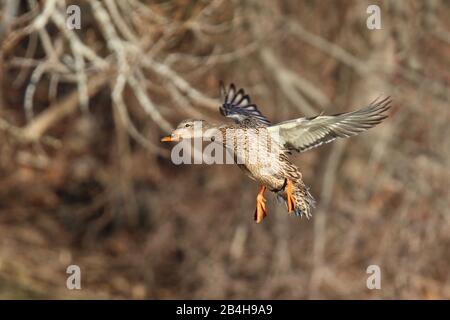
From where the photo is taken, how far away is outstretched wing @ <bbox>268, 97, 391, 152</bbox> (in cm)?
404

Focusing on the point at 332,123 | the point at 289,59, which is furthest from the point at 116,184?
the point at 332,123

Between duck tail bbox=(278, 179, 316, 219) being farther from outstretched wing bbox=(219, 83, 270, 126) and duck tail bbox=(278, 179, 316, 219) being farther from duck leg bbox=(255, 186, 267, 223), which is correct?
outstretched wing bbox=(219, 83, 270, 126)

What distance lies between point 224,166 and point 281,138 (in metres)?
6.18

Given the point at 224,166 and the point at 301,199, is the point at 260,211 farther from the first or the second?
the point at 224,166

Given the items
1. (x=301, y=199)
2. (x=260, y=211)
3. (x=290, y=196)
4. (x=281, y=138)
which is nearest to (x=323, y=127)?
(x=281, y=138)

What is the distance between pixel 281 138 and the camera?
4254mm

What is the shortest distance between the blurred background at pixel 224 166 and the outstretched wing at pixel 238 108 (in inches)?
77.2

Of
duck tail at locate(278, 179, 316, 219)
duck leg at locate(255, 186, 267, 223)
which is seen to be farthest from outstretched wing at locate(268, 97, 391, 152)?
duck leg at locate(255, 186, 267, 223)

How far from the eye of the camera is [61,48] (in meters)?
8.62

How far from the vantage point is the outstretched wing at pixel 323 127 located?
4035mm

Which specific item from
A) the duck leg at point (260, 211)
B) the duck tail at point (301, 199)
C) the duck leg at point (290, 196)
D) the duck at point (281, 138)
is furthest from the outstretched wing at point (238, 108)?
the duck leg at point (260, 211)

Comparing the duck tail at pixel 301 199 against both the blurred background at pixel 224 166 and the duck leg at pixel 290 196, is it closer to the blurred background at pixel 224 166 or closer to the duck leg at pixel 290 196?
the duck leg at pixel 290 196

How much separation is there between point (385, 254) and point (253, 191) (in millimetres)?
1703
